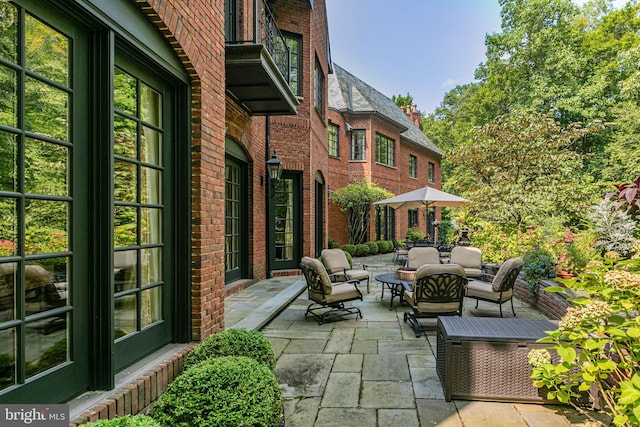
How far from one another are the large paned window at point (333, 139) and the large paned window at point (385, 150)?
2545 millimetres

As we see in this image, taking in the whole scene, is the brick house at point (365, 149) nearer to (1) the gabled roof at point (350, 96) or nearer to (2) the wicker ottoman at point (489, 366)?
(1) the gabled roof at point (350, 96)

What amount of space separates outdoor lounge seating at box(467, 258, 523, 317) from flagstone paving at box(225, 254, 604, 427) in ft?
A: 1.60

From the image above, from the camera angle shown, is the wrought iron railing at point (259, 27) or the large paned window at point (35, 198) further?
the wrought iron railing at point (259, 27)

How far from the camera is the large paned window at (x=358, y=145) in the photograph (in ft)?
59.4

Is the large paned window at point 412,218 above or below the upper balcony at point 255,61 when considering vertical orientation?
below

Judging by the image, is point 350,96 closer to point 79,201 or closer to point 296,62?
point 296,62

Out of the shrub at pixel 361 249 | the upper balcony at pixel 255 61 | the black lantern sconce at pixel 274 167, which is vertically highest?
the upper balcony at pixel 255 61

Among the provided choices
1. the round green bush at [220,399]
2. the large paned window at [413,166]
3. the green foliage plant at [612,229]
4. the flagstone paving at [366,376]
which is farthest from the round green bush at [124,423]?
the large paned window at [413,166]

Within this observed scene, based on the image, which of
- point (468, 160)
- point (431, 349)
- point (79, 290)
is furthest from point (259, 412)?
point (468, 160)

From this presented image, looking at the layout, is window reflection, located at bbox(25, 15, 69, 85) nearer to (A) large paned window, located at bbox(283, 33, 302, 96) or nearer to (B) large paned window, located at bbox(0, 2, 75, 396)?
(B) large paned window, located at bbox(0, 2, 75, 396)

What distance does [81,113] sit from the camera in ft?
7.72

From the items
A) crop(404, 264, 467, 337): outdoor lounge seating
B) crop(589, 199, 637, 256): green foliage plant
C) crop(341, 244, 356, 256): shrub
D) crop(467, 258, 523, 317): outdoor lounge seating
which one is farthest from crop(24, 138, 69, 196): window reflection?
crop(341, 244, 356, 256): shrub

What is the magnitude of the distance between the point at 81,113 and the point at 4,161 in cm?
59

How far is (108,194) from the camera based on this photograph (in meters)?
2.43
